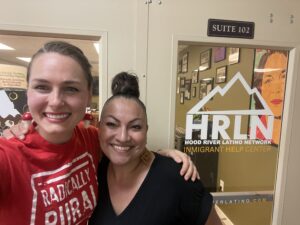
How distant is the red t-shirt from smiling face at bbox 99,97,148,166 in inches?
4.8

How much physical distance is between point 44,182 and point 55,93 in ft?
0.95

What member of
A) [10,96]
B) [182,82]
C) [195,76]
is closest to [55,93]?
[10,96]

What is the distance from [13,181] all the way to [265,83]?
148 centimetres

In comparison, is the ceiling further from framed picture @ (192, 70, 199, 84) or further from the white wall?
framed picture @ (192, 70, 199, 84)

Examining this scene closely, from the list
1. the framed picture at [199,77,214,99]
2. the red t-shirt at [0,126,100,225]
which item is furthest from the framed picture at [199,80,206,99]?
the red t-shirt at [0,126,100,225]

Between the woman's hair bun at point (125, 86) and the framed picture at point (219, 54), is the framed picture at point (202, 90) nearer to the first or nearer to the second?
the framed picture at point (219, 54)

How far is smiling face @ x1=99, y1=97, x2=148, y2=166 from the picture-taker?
0.94 meters

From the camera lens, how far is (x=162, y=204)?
3.06 feet

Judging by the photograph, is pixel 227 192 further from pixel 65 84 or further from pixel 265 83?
pixel 65 84

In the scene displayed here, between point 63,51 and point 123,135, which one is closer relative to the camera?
point 63,51

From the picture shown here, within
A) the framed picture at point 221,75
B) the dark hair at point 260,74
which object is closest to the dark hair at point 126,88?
the framed picture at point 221,75

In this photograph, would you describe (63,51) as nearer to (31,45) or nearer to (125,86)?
(125,86)

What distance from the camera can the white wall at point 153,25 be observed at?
1.22 meters

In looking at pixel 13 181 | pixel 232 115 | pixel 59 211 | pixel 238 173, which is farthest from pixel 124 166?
pixel 238 173
